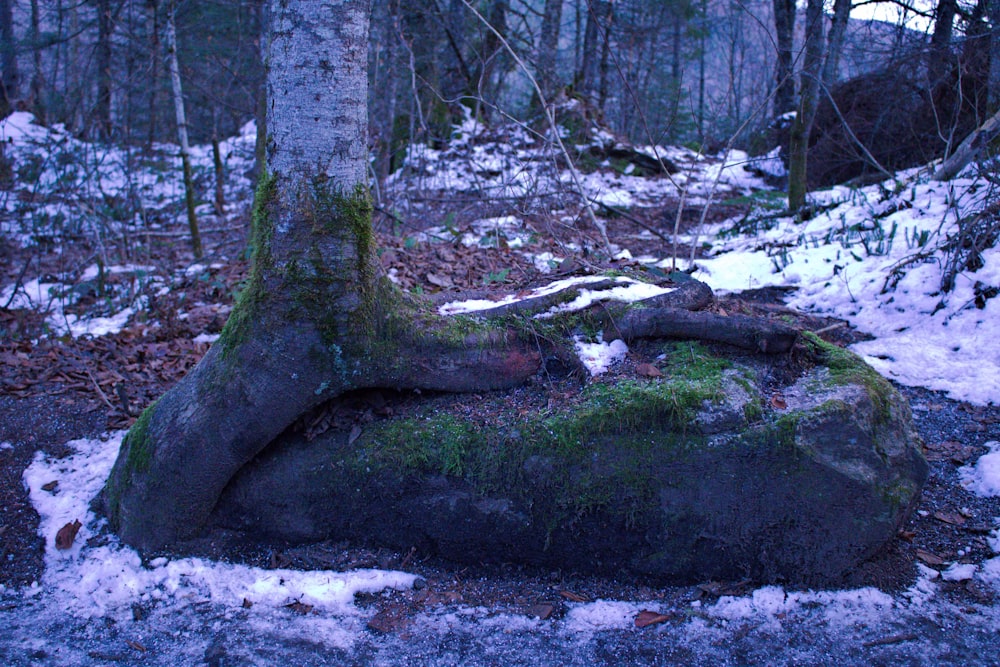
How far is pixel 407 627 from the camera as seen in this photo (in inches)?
105

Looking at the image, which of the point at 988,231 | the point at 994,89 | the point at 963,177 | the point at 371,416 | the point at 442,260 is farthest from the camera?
the point at 994,89

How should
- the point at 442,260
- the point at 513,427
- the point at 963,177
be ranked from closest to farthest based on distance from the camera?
1. the point at 513,427
2. the point at 442,260
3. the point at 963,177

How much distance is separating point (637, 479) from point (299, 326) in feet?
5.44

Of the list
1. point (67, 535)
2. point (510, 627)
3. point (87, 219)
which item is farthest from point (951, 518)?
point (87, 219)

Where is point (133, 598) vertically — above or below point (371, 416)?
below

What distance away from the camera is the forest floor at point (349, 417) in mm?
2824

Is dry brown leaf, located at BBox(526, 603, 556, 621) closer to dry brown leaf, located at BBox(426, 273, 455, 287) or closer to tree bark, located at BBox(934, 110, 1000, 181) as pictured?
dry brown leaf, located at BBox(426, 273, 455, 287)

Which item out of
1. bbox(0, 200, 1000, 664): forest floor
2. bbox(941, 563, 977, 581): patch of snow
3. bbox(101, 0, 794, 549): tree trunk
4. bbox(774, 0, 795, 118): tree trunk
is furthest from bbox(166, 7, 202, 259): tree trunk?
bbox(774, 0, 795, 118): tree trunk

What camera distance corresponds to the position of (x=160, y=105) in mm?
15391

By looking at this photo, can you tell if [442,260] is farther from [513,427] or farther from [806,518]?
[806,518]

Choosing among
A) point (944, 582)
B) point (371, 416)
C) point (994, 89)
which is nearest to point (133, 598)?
point (371, 416)

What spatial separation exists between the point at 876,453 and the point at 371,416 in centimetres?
230

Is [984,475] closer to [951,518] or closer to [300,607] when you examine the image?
[951,518]

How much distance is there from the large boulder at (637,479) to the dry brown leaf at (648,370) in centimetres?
4
